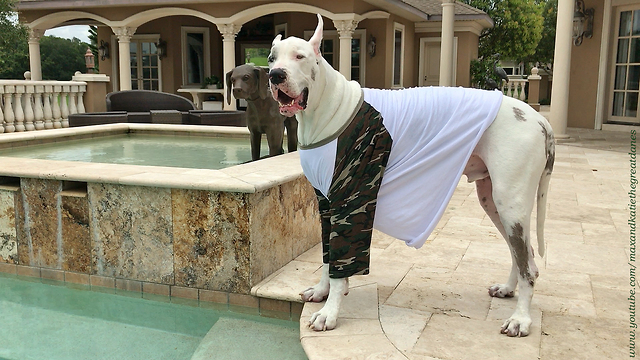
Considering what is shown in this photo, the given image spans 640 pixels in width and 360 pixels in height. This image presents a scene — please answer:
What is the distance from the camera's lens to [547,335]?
98.9 inches

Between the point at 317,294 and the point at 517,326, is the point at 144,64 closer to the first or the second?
the point at 317,294

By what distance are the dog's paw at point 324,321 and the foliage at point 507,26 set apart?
21.9 meters

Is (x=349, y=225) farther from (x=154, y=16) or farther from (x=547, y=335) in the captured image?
(x=154, y=16)

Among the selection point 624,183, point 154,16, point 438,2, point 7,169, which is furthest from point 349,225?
point 438,2

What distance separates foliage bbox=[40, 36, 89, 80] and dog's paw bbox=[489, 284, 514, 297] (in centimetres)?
3711

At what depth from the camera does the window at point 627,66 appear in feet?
35.3

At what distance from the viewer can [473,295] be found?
300 centimetres

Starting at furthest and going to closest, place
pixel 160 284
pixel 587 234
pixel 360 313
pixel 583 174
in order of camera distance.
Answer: pixel 583 174, pixel 587 234, pixel 160 284, pixel 360 313

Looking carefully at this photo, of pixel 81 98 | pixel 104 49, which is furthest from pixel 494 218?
pixel 104 49

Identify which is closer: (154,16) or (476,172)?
(476,172)

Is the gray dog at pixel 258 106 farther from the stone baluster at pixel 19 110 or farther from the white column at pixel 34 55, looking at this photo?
the white column at pixel 34 55

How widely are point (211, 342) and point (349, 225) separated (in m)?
0.93

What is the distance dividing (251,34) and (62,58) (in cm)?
2402

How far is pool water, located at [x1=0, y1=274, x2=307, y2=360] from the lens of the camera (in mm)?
2643
